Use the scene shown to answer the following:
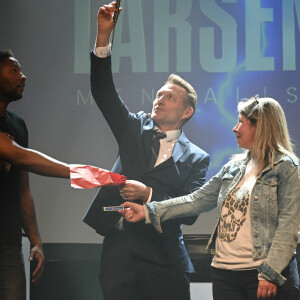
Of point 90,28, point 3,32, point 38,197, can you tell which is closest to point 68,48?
point 90,28

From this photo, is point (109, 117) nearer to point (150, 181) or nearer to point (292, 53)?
point (150, 181)

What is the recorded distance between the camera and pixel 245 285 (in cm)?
244

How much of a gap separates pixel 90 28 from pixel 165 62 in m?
0.62

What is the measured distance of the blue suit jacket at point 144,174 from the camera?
9.87 ft

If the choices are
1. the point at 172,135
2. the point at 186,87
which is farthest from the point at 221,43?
the point at 172,135

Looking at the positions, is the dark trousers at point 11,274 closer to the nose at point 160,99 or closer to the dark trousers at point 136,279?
the dark trousers at point 136,279

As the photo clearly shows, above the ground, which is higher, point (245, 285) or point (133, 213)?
point (133, 213)

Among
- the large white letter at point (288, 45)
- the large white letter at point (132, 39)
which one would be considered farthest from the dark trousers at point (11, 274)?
the large white letter at point (288, 45)

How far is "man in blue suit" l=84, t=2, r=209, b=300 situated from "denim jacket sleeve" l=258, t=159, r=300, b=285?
772 mm

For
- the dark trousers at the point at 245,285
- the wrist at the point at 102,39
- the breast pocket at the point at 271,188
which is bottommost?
the dark trousers at the point at 245,285

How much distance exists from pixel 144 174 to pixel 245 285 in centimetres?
97

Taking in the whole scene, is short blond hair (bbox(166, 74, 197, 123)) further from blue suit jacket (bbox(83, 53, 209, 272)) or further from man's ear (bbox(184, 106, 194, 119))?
blue suit jacket (bbox(83, 53, 209, 272))

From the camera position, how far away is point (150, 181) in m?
3.13

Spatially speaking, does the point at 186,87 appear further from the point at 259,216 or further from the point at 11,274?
the point at 11,274
